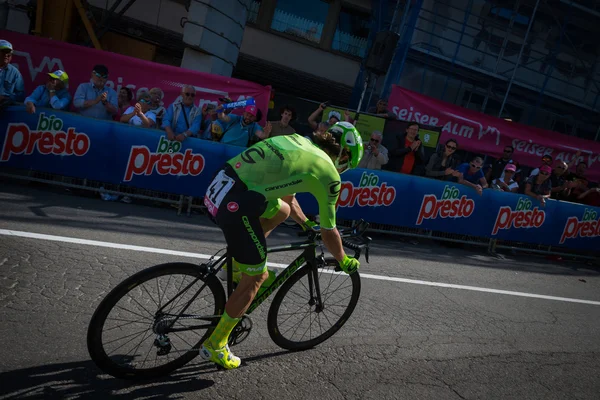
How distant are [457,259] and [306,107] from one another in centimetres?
425

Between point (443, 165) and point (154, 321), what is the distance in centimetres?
740

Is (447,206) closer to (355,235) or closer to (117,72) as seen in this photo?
(355,235)

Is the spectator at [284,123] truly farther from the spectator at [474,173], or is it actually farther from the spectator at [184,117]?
the spectator at [474,173]

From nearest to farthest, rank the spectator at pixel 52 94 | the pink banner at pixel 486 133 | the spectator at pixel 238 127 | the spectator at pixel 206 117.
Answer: the spectator at pixel 52 94, the spectator at pixel 238 127, the spectator at pixel 206 117, the pink banner at pixel 486 133

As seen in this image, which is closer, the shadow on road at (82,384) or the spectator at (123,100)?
the shadow on road at (82,384)

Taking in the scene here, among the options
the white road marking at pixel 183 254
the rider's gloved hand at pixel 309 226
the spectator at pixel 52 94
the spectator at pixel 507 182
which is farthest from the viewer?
the spectator at pixel 507 182

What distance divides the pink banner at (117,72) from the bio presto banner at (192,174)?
237 cm

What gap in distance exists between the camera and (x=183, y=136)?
770 cm

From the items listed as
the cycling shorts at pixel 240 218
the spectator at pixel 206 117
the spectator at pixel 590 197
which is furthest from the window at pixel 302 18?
the cycling shorts at pixel 240 218

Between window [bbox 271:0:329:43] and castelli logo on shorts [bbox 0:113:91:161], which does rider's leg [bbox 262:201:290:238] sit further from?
window [bbox 271:0:329:43]

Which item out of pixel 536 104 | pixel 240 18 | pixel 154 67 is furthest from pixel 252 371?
pixel 536 104

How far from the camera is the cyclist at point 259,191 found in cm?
324

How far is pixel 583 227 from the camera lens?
1035 cm

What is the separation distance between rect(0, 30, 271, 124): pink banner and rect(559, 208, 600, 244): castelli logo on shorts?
22.5 ft
